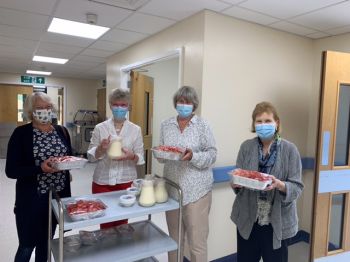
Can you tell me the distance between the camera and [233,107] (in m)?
2.57

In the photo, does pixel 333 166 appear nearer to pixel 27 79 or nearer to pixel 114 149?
pixel 114 149

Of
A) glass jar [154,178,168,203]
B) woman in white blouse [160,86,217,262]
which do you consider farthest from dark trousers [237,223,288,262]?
glass jar [154,178,168,203]

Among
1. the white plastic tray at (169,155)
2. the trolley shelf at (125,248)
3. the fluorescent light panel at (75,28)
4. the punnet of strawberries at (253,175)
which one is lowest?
the trolley shelf at (125,248)

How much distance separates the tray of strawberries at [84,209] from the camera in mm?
1383

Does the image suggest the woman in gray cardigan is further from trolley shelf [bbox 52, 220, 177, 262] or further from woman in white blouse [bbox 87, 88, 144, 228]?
woman in white blouse [bbox 87, 88, 144, 228]

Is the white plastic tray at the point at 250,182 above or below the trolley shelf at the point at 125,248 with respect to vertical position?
above

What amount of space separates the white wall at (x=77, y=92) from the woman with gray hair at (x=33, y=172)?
6.60 meters

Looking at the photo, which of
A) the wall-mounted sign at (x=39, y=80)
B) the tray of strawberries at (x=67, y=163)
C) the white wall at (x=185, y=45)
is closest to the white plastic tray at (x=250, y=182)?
the tray of strawberries at (x=67, y=163)

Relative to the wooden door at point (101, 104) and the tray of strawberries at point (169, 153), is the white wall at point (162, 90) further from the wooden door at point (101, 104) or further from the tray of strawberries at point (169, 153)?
the wooden door at point (101, 104)

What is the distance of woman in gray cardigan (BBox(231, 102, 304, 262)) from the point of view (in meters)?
1.51

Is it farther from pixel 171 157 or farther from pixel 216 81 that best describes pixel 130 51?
pixel 171 157

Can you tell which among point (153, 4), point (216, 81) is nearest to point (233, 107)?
point (216, 81)

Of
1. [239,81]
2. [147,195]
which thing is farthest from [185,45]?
[147,195]

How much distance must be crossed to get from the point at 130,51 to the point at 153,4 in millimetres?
1631
